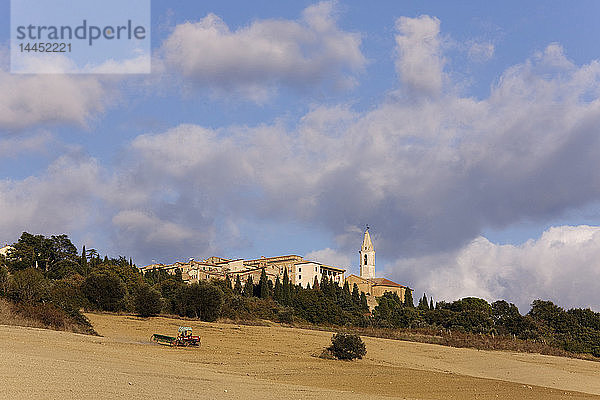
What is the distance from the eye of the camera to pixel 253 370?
22031 mm

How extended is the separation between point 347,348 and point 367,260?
16050 centimetres

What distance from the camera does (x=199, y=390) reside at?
14.3 meters

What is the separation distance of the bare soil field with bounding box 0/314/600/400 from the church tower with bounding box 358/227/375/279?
144725mm

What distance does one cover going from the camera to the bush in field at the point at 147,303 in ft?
153

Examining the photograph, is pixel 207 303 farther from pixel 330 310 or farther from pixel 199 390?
pixel 330 310

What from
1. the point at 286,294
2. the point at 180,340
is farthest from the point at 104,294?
the point at 286,294

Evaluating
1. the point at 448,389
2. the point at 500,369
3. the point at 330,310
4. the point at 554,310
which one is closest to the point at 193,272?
the point at 330,310

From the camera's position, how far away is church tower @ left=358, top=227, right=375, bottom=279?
185m

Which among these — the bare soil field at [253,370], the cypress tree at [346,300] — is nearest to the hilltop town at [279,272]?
the cypress tree at [346,300]

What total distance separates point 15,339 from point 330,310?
70137 millimetres

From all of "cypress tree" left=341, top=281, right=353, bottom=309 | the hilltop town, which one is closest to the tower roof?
the hilltop town

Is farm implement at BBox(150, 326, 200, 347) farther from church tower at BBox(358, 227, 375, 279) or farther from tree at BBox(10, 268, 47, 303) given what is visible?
church tower at BBox(358, 227, 375, 279)

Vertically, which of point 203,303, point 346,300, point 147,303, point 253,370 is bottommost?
point 346,300

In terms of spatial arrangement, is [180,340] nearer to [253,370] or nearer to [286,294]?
[253,370]
